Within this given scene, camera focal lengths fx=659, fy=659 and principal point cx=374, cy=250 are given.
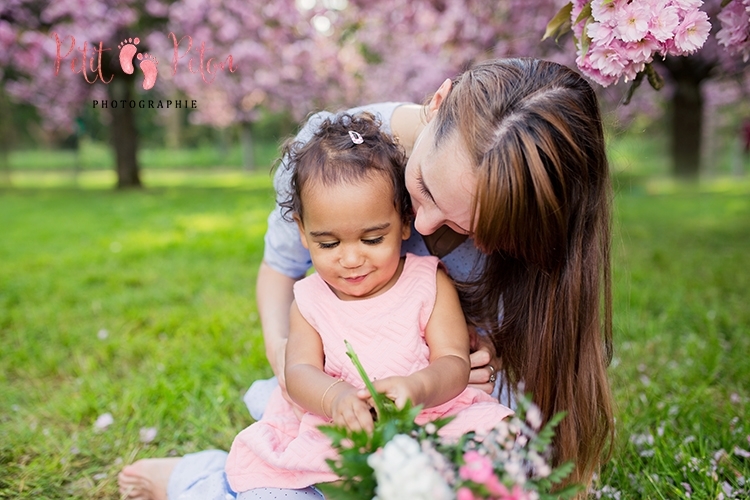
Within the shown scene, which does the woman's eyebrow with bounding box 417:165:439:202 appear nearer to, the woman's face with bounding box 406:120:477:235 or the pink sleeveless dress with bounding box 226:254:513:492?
the woman's face with bounding box 406:120:477:235

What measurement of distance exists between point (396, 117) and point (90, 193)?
992 centimetres

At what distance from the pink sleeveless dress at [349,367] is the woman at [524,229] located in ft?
0.29

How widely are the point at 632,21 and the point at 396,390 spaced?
95 cm

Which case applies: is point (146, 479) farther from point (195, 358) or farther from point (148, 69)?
point (148, 69)

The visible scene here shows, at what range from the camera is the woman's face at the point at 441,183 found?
57.1 inches

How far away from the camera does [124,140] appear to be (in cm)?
1177

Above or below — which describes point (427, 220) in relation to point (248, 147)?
above

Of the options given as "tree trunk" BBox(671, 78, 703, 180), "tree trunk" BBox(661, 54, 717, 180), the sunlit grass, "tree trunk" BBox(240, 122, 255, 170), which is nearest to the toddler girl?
"tree trunk" BBox(661, 54, 717, 180)

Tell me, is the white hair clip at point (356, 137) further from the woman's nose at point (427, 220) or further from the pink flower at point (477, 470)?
the pink flower at point (477, 470)

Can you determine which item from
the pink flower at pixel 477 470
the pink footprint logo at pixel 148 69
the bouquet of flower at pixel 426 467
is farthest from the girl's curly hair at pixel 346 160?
the pink footprint logo at pixel 148 69

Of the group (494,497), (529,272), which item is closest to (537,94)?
(529,272)

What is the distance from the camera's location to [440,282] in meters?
1.67

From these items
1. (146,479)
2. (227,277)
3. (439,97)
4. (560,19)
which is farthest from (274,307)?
(227,277)

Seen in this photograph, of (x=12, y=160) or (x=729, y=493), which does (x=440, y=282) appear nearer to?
(x=729, y=493)
